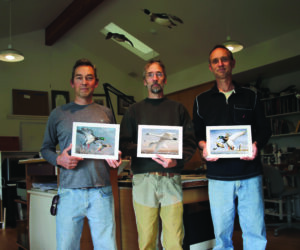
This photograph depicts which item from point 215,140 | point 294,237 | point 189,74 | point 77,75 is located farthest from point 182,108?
point 189,74

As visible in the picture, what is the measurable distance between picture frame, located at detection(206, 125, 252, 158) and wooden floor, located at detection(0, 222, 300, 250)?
5.48 ft

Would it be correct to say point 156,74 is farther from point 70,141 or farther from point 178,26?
point 178,26

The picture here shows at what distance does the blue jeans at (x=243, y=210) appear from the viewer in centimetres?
174

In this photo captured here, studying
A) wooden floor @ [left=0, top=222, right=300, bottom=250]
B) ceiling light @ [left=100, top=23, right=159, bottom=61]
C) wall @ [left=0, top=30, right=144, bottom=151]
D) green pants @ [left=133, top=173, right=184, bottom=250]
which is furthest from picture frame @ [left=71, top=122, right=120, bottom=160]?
wall @ [left=0, top=30, right=144, bottom=151]

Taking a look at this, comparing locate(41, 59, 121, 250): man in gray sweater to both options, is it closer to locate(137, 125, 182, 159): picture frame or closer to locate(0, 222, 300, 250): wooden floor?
locate(137, 125, 182, 159): picture frame

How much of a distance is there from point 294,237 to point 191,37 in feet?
11.8

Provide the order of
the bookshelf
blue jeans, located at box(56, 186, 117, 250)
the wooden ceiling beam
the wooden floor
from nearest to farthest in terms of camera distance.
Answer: blue jeans, located at box(56, 186, 117, 250)
the wooden floor
the bookshelf
the wooden ceiling beam

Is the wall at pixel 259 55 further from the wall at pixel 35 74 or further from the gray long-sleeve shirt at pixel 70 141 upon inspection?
the gray long-sleeve shirt at pixel 70 141

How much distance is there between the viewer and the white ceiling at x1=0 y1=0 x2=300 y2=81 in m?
4.50

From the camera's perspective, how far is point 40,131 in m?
6.41

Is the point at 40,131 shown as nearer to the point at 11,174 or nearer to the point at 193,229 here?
the point at 11,174

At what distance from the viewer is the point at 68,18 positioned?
576cm

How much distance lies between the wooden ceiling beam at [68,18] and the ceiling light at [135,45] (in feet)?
2.22

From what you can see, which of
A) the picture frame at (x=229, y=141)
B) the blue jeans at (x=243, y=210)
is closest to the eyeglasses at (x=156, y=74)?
the picture frame at (x=229, y=141)
